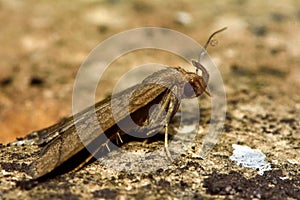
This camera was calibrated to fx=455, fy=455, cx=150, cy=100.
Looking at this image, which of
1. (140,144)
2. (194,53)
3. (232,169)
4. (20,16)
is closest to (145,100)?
(140,144)

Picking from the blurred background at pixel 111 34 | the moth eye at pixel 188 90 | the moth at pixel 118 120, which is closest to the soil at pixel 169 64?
the blurred background at pixel 111 34

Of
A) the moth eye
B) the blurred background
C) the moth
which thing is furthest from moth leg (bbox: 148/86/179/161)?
the blurred background

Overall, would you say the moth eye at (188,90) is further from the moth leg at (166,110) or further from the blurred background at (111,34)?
the blurred background at (111,34)

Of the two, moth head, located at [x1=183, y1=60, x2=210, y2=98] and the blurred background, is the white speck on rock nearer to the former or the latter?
moth head, located at [x1=183, y1=60, x2=210, y2=98]

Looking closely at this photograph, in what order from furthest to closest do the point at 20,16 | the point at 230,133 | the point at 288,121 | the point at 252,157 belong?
1. the point at 20,16
2. the point at 288,121
3. the point at 230,133
4. the point at 252,157

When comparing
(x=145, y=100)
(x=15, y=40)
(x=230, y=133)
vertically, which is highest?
(x=15, y=40)

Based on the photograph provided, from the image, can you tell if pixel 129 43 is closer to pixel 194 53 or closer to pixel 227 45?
pixel 194 53
